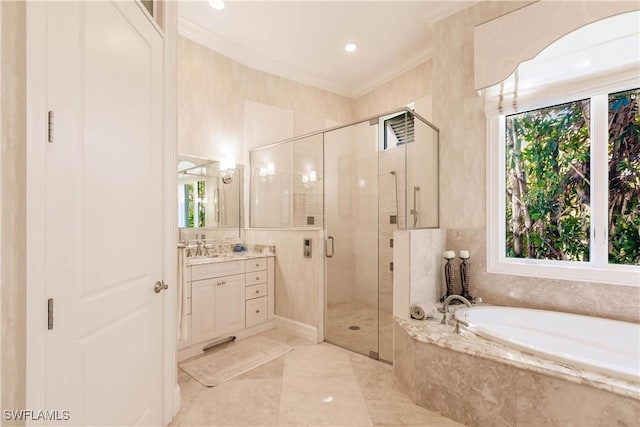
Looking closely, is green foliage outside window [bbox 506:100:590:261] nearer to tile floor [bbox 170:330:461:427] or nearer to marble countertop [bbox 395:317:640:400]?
marble countertop [bbox 395:317:640:400]

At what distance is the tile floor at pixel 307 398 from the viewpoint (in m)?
1.79

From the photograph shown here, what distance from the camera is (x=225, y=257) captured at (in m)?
3.13

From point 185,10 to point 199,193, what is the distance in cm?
178

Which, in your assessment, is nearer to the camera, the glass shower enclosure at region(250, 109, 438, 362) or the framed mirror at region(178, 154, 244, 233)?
the glass shower enclosure at region(250, 109, 438, 362)

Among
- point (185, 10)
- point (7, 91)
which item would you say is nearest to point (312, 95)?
point (185, 10)

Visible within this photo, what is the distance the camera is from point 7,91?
84 cm

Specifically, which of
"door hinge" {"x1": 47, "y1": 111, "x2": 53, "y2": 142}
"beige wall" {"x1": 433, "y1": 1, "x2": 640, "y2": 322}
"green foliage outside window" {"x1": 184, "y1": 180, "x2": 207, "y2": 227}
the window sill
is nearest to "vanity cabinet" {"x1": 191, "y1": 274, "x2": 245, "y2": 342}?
"green foliage outside window" {"x1": 184, "y1": 180, "x2": 207, "y2": 227}

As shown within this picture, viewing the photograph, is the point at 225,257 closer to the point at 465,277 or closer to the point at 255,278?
the point at 255,278

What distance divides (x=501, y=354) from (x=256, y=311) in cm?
232

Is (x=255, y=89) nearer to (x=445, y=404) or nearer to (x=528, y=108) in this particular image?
(x=528, y=108)

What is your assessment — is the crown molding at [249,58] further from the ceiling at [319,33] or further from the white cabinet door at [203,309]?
the white cabinet door at [203,309]

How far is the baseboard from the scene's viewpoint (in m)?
2.99

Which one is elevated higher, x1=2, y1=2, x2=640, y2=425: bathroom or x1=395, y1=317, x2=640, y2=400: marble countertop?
x1=2, y1=2, x2=640, y2=425: bathroom

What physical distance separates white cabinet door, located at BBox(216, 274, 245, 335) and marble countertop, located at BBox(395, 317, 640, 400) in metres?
1.63
